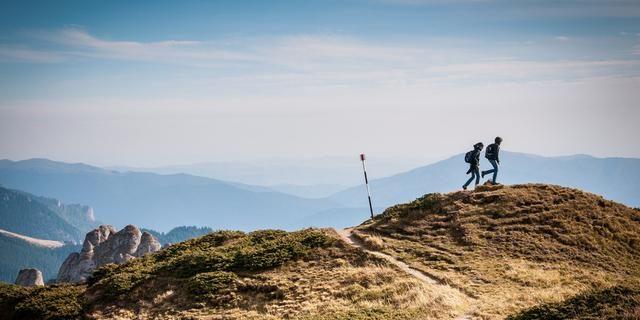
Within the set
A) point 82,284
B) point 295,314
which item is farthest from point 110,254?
point 295,314

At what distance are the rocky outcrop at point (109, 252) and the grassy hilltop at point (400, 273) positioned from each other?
130 m

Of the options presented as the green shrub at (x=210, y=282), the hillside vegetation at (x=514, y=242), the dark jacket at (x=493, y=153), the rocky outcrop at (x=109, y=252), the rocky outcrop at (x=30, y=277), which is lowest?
the rocky outcrop at (x=30, y=277)

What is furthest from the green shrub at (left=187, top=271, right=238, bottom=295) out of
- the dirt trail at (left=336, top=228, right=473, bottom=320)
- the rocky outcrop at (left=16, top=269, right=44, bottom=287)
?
the rocky outcrop at (left=16, top=269, right=44, bottom=287)

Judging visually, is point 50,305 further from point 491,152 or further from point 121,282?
point 491,152

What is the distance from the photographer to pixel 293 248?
31516mm

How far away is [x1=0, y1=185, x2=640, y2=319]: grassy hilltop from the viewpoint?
24.3m

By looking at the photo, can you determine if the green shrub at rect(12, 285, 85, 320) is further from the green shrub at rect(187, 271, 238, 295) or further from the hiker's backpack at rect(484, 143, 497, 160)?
the hiker's backpack at rect(484, 143, 497, 160)

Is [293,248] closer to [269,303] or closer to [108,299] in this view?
[269,303]

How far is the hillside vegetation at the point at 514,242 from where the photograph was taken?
90.8 ft

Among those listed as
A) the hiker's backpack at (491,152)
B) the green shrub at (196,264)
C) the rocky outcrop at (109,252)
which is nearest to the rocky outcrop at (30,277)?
the rocky outcrop at (109,252)

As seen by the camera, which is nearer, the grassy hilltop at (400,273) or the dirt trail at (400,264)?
the grassy hilltop at (400,273)

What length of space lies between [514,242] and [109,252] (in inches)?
5721

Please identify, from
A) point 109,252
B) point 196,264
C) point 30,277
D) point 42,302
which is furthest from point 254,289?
point 30,277

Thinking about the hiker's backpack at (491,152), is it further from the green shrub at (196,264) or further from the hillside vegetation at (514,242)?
the green shrub at (196,264)
